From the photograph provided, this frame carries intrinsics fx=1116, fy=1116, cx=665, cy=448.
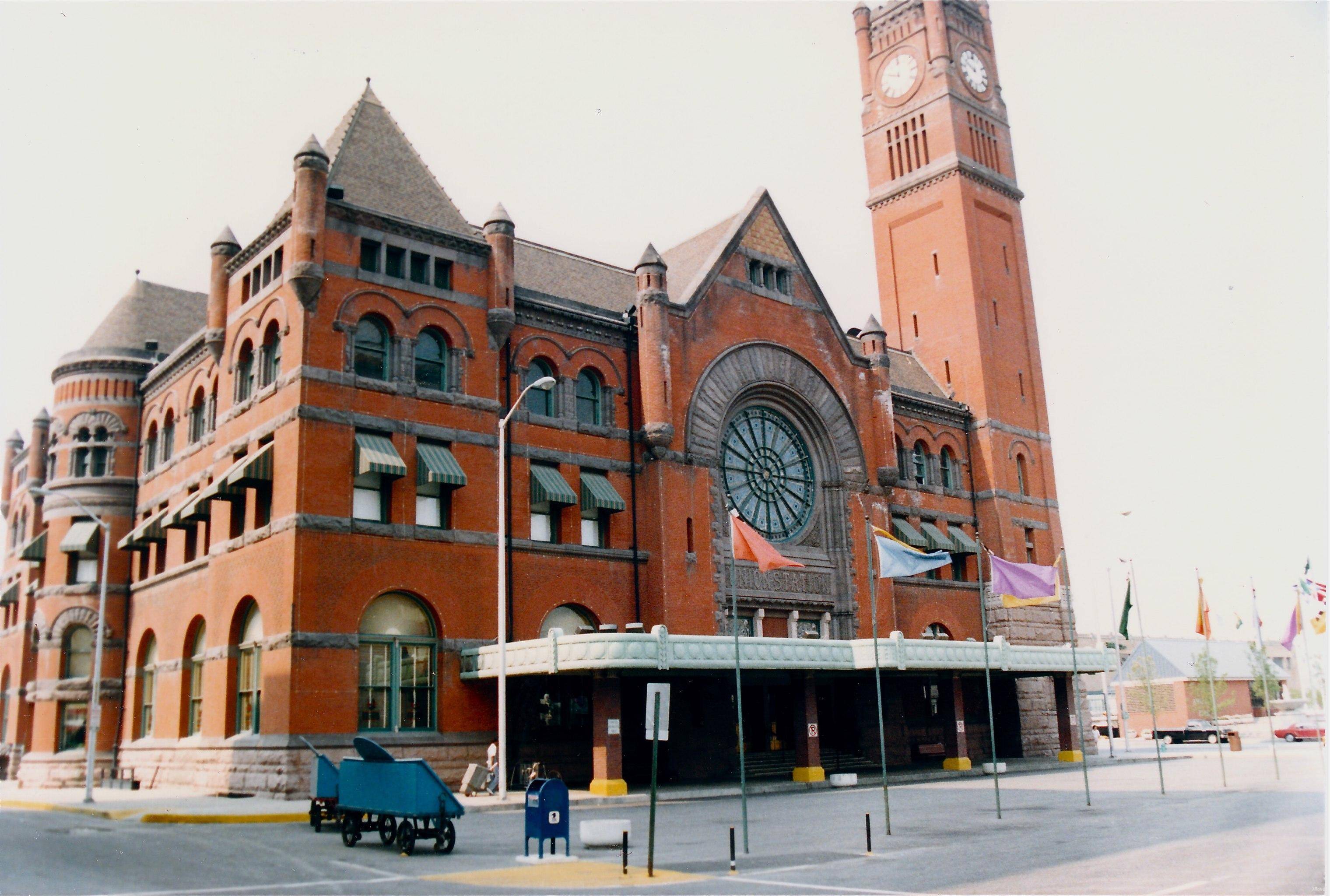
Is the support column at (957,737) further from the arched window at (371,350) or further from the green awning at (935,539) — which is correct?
the arched window at (371,350)

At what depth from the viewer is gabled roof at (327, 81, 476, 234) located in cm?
3506

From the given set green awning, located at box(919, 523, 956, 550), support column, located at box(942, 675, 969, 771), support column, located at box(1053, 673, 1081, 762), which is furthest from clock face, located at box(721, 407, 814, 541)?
support column, located at box(1053, 673, 1081, 762)

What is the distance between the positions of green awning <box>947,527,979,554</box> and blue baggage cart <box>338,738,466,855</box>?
1351 inches

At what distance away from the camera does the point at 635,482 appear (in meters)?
38.9

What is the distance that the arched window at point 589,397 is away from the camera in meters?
38.7

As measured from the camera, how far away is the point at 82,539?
142 feet

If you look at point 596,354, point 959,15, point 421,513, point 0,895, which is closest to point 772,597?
point 596,354

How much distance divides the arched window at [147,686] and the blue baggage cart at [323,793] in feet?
62.0

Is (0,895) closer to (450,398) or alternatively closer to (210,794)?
(210,794)

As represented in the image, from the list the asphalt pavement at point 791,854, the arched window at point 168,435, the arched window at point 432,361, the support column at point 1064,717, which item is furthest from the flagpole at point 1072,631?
the arched window at point 168,435

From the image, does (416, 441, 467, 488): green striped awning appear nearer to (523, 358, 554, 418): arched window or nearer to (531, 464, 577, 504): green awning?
(531, 464, 577, 504): green awning

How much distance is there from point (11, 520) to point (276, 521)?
1117 inches

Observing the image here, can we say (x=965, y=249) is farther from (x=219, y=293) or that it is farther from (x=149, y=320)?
(x=149, y=320)

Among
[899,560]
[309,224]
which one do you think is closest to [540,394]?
[309,224]
